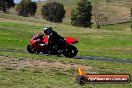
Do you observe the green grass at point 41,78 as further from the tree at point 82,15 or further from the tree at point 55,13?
the tree at point 55,13

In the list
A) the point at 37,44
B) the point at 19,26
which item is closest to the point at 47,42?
the point at 37,44

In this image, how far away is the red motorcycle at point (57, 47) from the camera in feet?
98.6

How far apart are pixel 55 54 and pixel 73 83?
12213 mm

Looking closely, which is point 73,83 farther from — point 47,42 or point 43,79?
point 47,42

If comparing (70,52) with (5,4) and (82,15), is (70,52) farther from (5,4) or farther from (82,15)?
(5,4)

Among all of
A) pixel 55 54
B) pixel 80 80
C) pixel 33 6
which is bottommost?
pixel 33 6

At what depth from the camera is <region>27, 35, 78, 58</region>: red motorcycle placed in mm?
30047

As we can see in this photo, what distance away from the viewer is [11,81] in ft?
56.8

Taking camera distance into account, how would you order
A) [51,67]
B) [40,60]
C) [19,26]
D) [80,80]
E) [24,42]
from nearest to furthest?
[80,80], [51,67], [40,60], [24,42], [19,26]

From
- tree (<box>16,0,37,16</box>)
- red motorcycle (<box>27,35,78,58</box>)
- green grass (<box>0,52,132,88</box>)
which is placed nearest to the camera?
green grass (<box>0,52,132,88</box>)

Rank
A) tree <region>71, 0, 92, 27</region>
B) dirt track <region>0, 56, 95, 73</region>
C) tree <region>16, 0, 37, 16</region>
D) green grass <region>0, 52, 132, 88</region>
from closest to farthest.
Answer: green grass <region>0, 52, 132, 88</region>, dirt track <region>0, 56, 95, 73</region>, tree <region>71, 0, 92, 27</region>, tree <region>16, 0, 37, 16</region>

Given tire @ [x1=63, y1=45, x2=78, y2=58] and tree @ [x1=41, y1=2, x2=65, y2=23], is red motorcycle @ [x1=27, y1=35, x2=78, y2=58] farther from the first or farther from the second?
tree @ [x1=41, y1=2, x2=65, y2=23]

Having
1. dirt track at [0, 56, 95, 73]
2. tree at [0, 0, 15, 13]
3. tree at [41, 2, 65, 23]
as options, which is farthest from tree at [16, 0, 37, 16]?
dirt track at [0, 56, 95, 73]

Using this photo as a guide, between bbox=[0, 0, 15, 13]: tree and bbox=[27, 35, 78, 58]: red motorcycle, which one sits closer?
bbox=[27, 35, 78, 58]: red motorcycle
